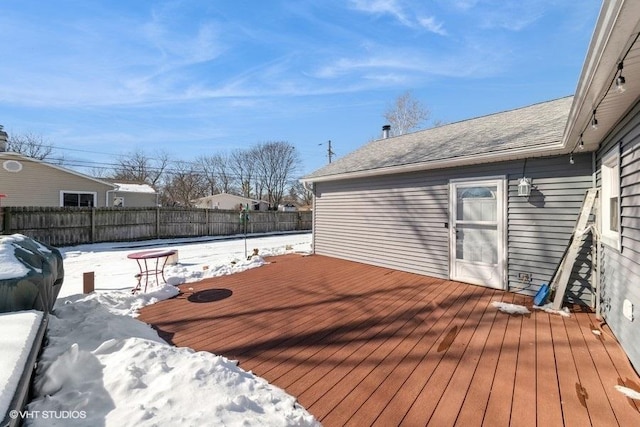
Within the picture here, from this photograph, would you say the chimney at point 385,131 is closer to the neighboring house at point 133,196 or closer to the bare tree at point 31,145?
the neighboring house at point 133,196

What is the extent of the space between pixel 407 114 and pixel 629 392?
16.2 metres

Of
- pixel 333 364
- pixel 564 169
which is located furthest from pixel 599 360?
pixel 564 169

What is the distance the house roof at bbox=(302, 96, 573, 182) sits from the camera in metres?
4.27

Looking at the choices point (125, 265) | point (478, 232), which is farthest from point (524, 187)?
point (125, 265)

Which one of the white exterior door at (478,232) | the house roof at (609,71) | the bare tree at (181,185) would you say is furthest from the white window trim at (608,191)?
the bare tree at (181,185)

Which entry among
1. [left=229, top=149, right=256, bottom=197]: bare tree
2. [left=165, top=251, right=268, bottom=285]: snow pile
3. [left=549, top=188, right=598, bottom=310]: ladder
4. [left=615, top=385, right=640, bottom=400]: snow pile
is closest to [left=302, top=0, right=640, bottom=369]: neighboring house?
[left=549, top=188, right=598, bottom=310]: ladder

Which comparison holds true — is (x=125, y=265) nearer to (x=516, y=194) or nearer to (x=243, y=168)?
(x=516, y=194)

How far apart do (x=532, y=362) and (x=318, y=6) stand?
25.1 ft

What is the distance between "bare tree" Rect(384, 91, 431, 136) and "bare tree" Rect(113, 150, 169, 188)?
2609 cm

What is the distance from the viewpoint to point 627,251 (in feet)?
8.31

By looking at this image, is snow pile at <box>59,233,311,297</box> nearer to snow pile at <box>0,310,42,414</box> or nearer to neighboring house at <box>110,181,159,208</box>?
snow pile at <box>0,310,42,414</box>

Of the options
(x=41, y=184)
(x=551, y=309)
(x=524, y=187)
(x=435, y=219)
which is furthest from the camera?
(x=41, y=184)

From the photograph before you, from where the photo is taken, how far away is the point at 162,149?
3086cm

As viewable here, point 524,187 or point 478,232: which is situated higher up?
point 524,187
